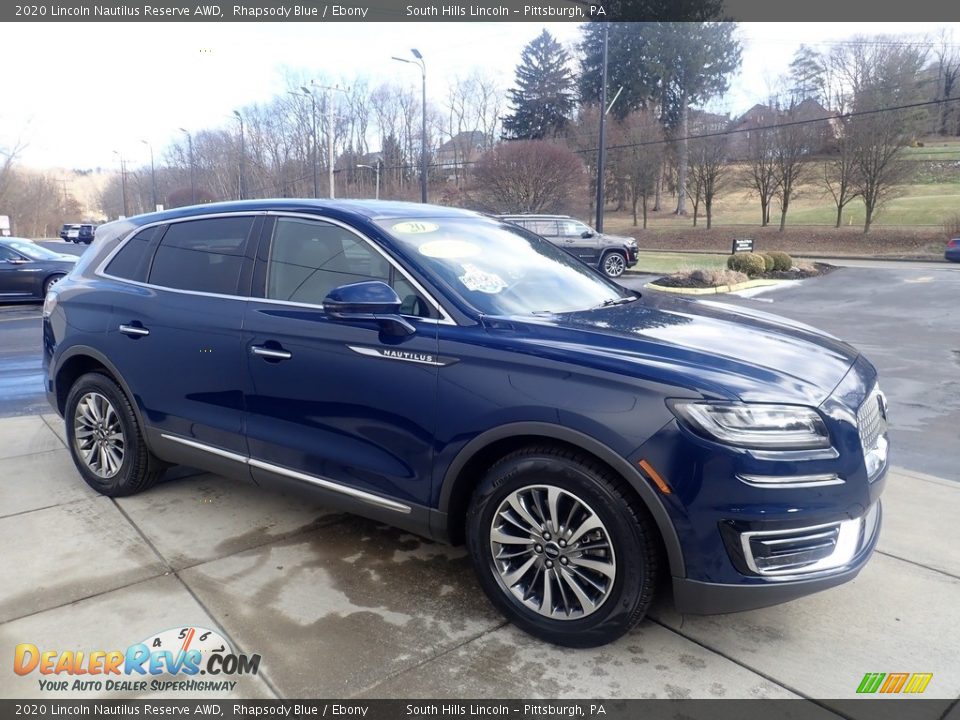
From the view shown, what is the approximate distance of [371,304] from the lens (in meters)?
3.00

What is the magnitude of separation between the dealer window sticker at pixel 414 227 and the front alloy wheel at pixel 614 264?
1832cm

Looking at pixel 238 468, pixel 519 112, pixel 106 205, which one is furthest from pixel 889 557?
pixel 106 205

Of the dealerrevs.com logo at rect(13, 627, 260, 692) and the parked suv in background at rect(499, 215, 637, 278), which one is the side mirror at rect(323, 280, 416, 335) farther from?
the parked suv in background at rect(499, 215, 637, 278)

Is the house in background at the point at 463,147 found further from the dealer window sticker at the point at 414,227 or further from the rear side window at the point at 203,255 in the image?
the dealer window sticker at the point at 414,227

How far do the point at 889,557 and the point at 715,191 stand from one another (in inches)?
1754

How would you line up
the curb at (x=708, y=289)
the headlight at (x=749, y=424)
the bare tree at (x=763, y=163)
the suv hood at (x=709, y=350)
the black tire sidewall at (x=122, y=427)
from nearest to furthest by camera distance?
the headlight at (x=749, y=424) → the suv hood at (x=709, y=350) → the black tire sidewall at (x=122, y=427) → the curb at (x=708, y=289) → the bare tree at (x=763, y=163)

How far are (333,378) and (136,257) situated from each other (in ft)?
6.28

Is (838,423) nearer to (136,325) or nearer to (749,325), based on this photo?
(749,325)

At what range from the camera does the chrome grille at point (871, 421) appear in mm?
2768

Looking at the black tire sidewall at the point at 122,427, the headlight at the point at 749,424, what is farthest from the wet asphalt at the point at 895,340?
the headlight at the point at 749,424

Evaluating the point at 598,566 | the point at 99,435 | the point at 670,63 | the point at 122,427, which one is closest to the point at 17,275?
the point at 99,435

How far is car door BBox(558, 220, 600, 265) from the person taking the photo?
2136 cm

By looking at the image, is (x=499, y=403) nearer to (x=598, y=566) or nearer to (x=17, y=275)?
(x=598, y=566)

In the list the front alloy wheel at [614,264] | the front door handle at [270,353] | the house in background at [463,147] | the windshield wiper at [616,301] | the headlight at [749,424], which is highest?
the house in background at [463,147]
